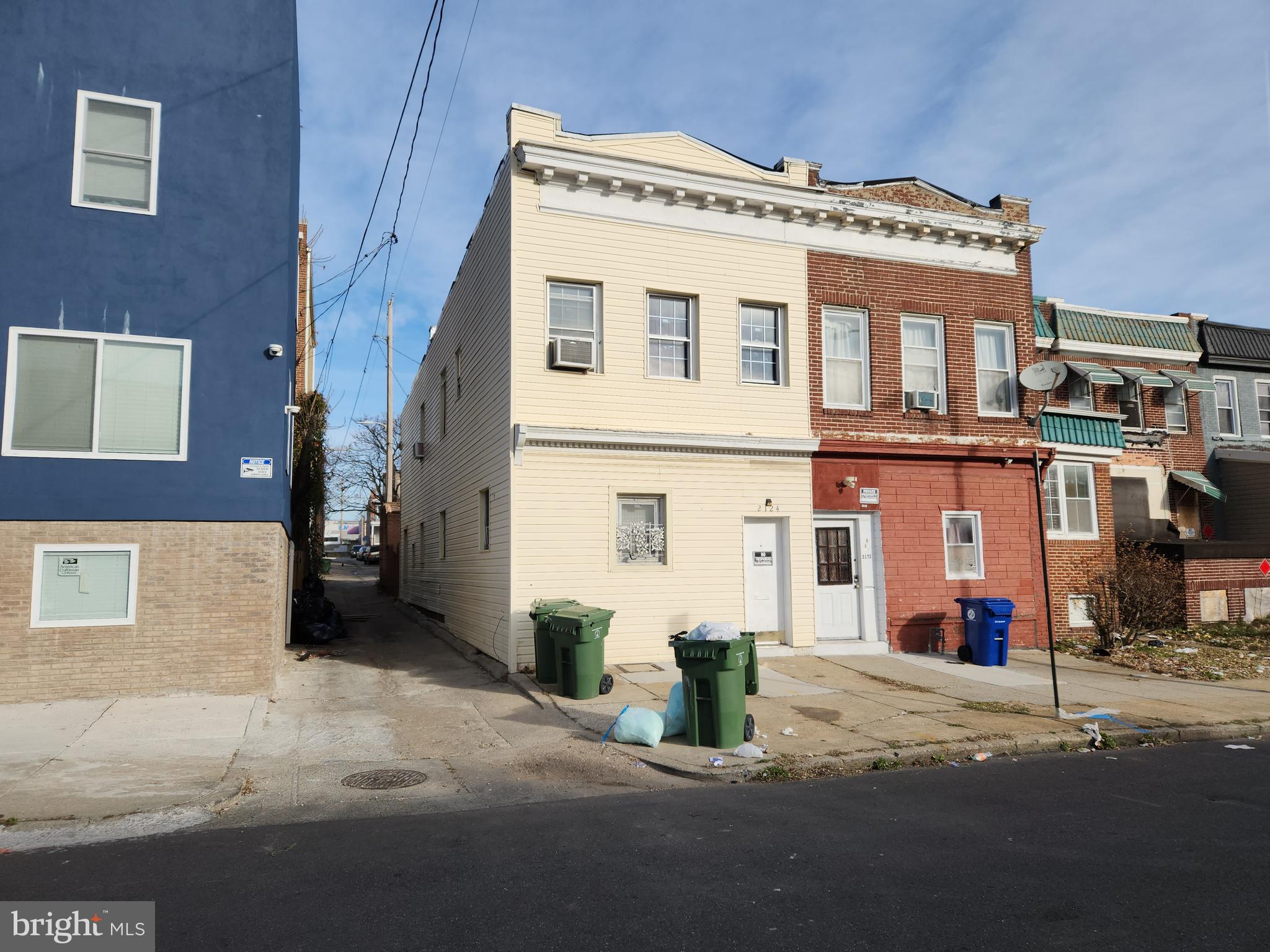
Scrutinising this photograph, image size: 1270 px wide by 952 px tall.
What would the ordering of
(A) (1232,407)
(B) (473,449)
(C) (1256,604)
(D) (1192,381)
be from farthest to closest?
1. (A) (1232,407)
2. (D) (1192,381)
3. (C) (1256,604)
4. (B) (473,449)

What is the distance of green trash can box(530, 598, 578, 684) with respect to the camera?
11055 millimetres

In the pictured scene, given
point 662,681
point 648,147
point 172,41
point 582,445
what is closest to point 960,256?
point 648,147

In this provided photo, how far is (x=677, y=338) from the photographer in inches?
531

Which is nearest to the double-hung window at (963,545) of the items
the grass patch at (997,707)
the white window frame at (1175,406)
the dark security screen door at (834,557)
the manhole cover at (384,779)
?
the dark security screen door at (834,557)

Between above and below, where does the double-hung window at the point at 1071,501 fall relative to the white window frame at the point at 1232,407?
below

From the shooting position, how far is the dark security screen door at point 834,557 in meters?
14.2

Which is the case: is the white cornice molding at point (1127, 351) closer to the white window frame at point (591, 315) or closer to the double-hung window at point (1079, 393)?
the double-hung window at point (1079, 393)

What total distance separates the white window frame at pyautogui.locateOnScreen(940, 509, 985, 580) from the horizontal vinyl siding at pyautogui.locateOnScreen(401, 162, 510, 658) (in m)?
7.82

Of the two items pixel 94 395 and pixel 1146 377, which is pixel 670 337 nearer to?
pixel 94 395

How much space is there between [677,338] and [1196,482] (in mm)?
15099

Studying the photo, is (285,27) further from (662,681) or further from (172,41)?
(662,681)

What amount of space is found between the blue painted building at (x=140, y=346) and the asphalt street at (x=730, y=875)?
532 centimetres

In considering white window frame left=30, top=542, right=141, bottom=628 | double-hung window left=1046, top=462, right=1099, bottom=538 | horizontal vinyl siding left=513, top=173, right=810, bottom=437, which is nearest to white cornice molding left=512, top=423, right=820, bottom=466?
horizontal vinyl siding left=513, top=173, right=810, bottom=437

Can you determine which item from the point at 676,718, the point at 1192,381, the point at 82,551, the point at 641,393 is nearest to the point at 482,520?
the point at 641,393
